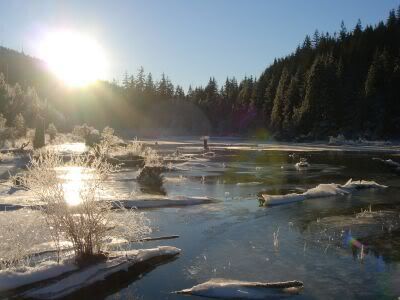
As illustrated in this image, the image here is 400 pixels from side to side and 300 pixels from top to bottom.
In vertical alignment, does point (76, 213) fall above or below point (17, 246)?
above

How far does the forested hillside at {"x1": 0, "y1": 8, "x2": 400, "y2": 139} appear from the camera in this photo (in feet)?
302

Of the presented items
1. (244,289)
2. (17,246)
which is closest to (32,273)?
(17,246)

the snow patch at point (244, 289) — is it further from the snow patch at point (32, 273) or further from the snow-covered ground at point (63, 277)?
the snow patch at point (32, 273)

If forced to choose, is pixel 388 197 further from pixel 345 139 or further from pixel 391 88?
pixel 391 88

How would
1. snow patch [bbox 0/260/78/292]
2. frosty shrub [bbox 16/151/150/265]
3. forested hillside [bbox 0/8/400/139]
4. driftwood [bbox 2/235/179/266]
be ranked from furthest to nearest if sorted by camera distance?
forested hillside [bbox 0/8/400/139] < frosty shrub [bbox 16/151/150/265] < driftwood [bbox 2/235/179/266] < snow patch [bbox 0/260/78/292]

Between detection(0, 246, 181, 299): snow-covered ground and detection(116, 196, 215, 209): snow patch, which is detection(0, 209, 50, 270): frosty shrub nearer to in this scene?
detection(0, 246, 181, 299): snow-covered ground

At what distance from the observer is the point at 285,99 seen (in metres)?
105

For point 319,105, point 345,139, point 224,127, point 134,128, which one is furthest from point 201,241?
point 134,128

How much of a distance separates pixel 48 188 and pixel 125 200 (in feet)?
29.4

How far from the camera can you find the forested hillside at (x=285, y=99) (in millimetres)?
91938

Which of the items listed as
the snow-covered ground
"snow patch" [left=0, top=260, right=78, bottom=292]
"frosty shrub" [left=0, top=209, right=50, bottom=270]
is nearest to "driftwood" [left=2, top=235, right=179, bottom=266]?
"frosty shrub" [left=0, top=209, right=50, bottom=270]

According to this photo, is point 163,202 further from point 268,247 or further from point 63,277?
point 63,277

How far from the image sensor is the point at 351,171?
36.6 meters

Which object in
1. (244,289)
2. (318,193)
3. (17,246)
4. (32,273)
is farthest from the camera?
(318,193)
